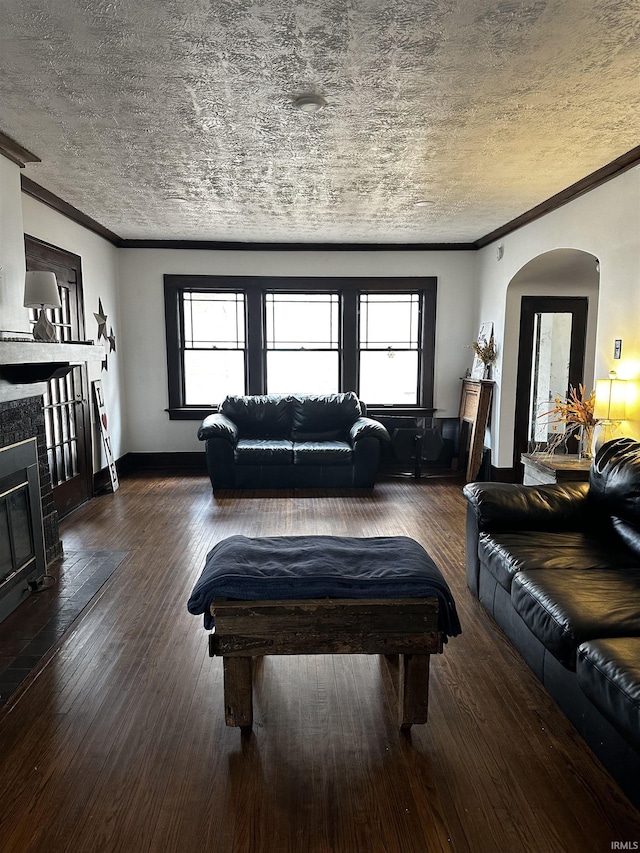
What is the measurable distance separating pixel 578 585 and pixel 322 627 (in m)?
1.15

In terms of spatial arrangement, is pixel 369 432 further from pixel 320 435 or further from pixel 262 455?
pixel 262 455

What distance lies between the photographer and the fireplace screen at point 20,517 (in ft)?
10.4

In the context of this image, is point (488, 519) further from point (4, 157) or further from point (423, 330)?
point (423, 330)

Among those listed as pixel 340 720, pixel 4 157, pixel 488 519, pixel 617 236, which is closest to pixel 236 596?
pixel 340 720

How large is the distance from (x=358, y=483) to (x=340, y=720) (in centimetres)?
401

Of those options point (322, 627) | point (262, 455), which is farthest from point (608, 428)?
point (262, 455)

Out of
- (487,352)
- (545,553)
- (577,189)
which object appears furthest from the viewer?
(487,352)

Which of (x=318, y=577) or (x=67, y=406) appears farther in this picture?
(x=67, y=406)

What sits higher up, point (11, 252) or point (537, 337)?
point (11, 252)

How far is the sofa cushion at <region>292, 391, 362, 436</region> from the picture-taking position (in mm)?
6746

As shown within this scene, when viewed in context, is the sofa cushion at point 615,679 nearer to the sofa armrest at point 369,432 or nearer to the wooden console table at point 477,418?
the sofa armrest at point 369,432

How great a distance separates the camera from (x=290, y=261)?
277 inches

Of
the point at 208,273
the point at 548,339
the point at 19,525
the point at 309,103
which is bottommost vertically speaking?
the point at 19,525

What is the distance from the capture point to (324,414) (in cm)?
675
